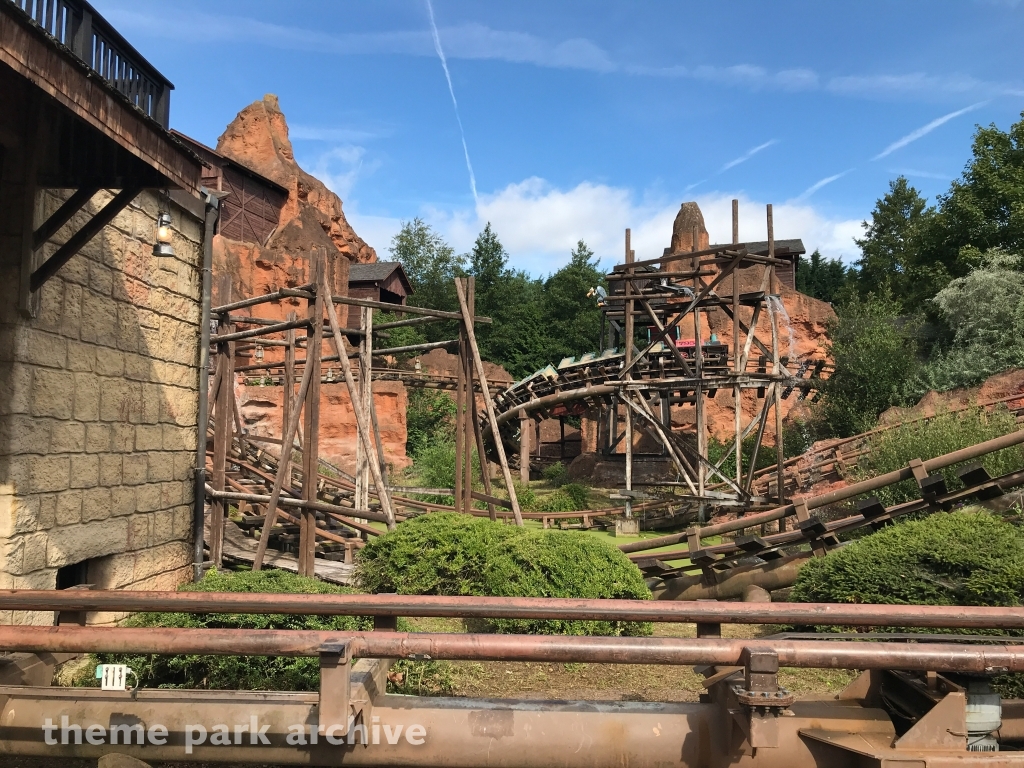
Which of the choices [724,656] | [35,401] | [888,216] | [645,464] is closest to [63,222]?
[35,401]

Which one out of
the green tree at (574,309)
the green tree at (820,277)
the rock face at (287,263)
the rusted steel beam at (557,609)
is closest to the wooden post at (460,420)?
the rock face at (287,263)

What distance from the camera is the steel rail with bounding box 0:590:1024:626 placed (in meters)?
2.52

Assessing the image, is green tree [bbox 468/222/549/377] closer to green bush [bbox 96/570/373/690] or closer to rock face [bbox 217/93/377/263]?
rock face [bbox 217/93/377/263]

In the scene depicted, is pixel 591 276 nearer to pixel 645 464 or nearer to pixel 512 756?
pixel 645 464

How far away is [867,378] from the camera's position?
20.9 metres

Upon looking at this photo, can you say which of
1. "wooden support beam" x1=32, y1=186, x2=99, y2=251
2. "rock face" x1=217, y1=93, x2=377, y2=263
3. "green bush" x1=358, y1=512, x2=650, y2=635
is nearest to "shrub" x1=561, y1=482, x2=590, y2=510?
"green bush" x1=358, y1=512, x2=650, y2=635

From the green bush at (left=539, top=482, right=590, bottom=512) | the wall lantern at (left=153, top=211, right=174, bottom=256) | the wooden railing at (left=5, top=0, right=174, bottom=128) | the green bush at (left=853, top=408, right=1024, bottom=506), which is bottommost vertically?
the green bush at (left=539, top=482, right=590, bottom=512)

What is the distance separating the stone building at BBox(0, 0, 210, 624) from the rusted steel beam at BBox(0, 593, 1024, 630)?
2.25 meters

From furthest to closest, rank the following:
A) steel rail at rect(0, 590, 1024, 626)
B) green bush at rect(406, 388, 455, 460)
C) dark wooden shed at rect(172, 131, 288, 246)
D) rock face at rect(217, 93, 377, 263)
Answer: rock face at rect(217, 93, 377, 263), green bush at rect(406, 388, 455, 460), dark wooden shed at rect(172, 131, 288, 246), steel rail at rect(0, 590, 1024, 626)

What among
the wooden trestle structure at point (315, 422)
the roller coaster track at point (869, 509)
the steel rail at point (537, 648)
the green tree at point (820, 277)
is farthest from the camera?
the green tree at point (820, 277)

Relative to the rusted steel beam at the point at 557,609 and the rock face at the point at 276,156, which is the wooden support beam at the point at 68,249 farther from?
the rock face at the point at 276,156

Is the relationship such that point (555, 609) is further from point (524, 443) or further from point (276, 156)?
point (276, 156)

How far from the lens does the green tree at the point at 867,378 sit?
67.6ft

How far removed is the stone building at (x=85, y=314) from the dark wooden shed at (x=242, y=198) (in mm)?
27029
